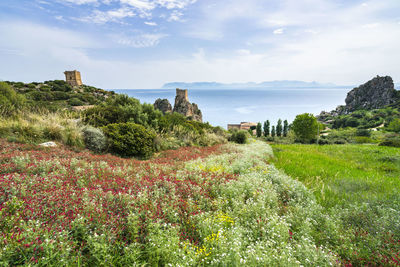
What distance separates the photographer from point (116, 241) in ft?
7.75

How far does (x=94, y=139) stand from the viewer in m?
7.38

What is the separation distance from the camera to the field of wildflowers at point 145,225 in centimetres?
214

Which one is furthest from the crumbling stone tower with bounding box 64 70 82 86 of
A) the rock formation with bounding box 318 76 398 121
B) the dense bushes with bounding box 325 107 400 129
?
the rock formation with bounding box 318 76 398 121

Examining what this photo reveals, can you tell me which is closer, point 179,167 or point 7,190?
point 7,190

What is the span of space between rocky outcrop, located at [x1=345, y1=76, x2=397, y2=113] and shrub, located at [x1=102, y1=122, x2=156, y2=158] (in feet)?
501

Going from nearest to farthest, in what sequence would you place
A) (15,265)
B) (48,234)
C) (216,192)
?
1. (15,265)
2. (48,234)
3. (216,192)

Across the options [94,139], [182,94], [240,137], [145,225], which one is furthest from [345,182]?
[182,94]

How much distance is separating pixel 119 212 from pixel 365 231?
4.17 m

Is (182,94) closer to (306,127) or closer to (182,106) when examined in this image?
(182,106)

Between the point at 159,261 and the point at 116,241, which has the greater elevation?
the point at 116,241

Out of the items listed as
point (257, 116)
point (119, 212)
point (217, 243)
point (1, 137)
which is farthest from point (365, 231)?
point (257, 116)

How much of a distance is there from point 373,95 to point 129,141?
168 meters

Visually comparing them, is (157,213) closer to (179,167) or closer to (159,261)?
(159,261)

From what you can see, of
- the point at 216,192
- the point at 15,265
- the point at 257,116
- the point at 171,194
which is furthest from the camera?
the point at 257,116
